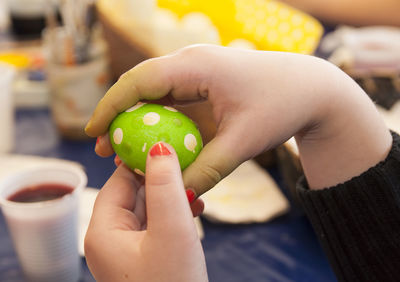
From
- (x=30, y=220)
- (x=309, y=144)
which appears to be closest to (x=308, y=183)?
(x=309, y=144)

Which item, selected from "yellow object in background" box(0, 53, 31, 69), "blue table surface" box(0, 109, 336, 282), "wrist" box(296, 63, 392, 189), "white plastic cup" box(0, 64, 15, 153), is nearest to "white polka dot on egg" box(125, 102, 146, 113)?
"wrist" box(296, 63, 392, 189)

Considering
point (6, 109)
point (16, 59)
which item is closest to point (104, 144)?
point (6, 109)

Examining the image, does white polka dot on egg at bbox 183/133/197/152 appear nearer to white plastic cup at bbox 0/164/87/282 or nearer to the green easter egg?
the green easter egg

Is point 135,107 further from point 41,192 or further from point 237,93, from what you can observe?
point 41,192

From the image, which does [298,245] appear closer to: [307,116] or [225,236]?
[225,236]

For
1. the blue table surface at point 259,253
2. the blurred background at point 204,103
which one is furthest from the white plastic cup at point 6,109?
the blue table surface at point 259,253
